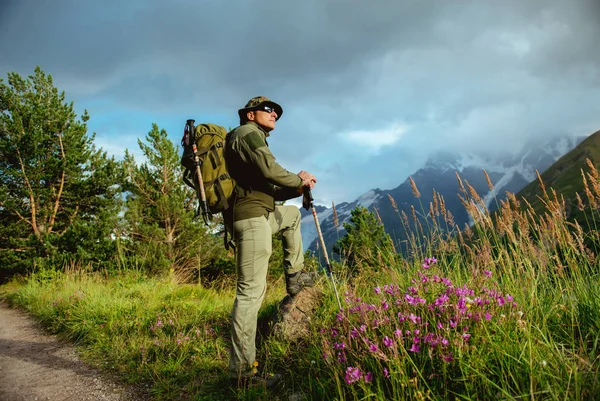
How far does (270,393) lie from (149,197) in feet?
50.7

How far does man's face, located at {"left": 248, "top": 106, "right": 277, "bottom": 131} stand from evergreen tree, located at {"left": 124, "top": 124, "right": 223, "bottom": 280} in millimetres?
12950

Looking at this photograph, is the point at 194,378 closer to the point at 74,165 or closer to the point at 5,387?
the point at 5,387

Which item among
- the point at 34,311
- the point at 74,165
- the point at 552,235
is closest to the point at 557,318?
the point at 552,235

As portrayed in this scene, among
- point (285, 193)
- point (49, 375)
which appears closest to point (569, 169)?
point (285, 193)

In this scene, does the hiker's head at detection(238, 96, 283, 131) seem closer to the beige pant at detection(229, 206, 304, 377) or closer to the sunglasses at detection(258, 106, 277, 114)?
the sunglasses at detection(258, 106, 277, 114)

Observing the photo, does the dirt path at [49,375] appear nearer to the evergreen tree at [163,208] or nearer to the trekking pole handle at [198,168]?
the trekking pole handle at [198,168]

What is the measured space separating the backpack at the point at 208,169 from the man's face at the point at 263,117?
0.40 metres

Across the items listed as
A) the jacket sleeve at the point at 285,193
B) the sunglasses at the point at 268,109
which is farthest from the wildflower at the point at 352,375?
the sunglasses at the point at 268,109

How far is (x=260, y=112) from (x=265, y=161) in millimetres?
732

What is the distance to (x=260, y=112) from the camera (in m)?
3.68

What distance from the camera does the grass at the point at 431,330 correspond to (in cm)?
205

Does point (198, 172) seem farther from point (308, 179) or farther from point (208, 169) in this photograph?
point (308, 179)

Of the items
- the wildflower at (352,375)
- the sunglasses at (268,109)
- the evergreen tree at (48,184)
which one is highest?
the evergreen tree at (48,184)

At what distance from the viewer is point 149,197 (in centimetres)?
1672
